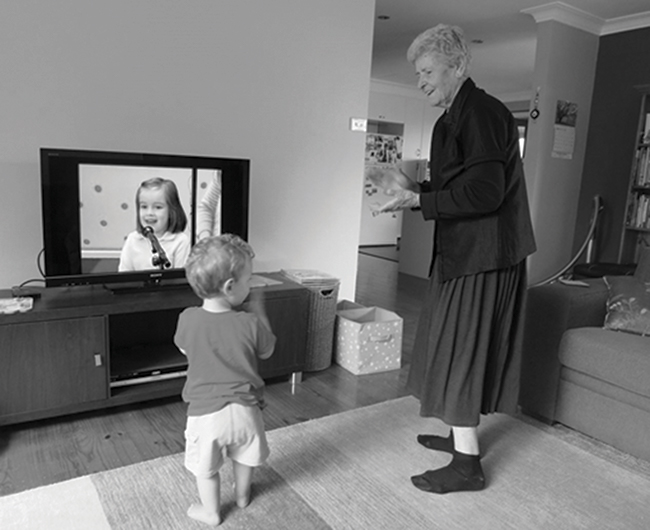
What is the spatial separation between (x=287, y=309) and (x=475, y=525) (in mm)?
1340

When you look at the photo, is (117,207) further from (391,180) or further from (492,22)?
(492,22)

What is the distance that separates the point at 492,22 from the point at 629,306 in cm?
355

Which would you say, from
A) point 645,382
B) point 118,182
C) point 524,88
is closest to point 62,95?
point 118,182

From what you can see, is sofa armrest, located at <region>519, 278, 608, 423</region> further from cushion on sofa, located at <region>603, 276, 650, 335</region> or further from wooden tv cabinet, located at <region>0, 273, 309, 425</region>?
wooden tv cabinet, located at <region>0, 273, 309, 425</region>

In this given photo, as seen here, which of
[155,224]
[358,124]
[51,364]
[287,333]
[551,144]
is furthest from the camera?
[551,144]

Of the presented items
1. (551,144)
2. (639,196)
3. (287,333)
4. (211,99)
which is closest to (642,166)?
(639,196)

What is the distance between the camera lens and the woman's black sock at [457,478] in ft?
→ 6.02

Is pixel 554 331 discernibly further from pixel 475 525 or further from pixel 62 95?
pixel 62 95

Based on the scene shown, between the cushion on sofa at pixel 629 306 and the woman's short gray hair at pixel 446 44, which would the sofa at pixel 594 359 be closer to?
the cushion on sofa at pixel 629 306

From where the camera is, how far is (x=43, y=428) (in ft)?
7.20

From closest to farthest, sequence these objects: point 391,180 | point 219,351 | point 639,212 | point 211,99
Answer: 1. point 219,351
2. point 391,180
3. point 211,99
4. point 639,212

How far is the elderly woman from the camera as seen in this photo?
1686 mm

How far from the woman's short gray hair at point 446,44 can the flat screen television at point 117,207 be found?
1.22 m

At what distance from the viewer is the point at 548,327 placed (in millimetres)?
2369
